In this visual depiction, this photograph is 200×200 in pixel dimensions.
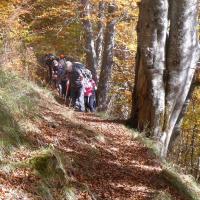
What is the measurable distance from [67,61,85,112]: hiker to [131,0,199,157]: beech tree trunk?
342 centimetres

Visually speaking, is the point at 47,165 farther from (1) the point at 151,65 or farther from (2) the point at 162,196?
(1) the point at 151,65

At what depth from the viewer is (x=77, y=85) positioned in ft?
42.2

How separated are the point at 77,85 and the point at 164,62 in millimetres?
4370

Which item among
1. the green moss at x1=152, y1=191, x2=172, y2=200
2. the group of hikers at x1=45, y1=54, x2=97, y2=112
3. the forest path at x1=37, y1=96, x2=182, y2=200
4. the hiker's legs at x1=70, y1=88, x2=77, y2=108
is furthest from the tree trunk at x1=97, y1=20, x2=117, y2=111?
the green moss at x1=152, y1=191, x2=172, y2=200

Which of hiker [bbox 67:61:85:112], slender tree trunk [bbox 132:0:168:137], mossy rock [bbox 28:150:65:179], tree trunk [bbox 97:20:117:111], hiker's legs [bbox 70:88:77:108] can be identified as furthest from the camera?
tree trunk [bbox 97:20:117:111]

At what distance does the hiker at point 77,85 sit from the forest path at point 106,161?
360 centimetres

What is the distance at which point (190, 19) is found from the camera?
28.4 ft

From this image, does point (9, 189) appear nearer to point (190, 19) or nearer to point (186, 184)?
point (186, 184)

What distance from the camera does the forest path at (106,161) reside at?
595 cm

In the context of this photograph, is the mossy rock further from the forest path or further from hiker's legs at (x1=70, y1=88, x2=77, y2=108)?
hiker's legs at (x1=70, y1=88, x2=77, y2=108)

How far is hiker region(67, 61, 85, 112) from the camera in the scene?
503 inches

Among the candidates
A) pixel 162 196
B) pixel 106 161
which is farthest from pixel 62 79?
pixel 162 196

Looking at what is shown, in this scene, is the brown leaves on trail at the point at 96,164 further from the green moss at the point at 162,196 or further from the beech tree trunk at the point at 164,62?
the beech tree trunk at the point at 164,62

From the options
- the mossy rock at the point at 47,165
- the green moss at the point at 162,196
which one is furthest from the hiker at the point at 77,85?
the mossy rock at the point at 47,165
